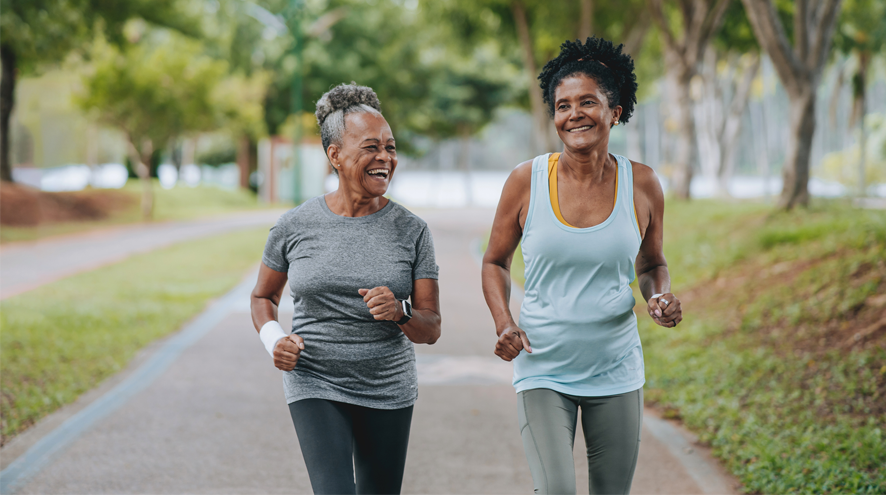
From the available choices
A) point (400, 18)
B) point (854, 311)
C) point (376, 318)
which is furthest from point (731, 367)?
point (400, 18)

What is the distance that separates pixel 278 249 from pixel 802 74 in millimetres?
11658

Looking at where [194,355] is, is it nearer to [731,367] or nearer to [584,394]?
[731,367]

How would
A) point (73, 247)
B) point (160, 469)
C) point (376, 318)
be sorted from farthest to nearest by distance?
1. point (73, 247)
2. point (160, 469)
3. point (376, 318)

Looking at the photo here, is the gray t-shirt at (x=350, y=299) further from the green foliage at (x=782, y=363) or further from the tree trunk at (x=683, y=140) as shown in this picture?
the tree trunk at (x=683, y=140)

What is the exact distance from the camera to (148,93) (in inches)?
1054

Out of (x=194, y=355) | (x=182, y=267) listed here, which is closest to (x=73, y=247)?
(x=182, y=267)

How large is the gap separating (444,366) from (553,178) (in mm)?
5077

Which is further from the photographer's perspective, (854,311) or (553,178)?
(854,311)

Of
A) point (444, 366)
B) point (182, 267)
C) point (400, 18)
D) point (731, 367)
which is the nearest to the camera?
point (731, 367)

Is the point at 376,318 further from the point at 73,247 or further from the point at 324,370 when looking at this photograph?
the point at 73,247

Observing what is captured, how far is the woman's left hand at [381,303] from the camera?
8.75 feet

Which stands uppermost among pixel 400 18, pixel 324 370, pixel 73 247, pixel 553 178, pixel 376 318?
pixel 400 18

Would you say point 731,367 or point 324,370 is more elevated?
point 324,370

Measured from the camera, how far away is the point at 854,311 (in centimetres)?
714
